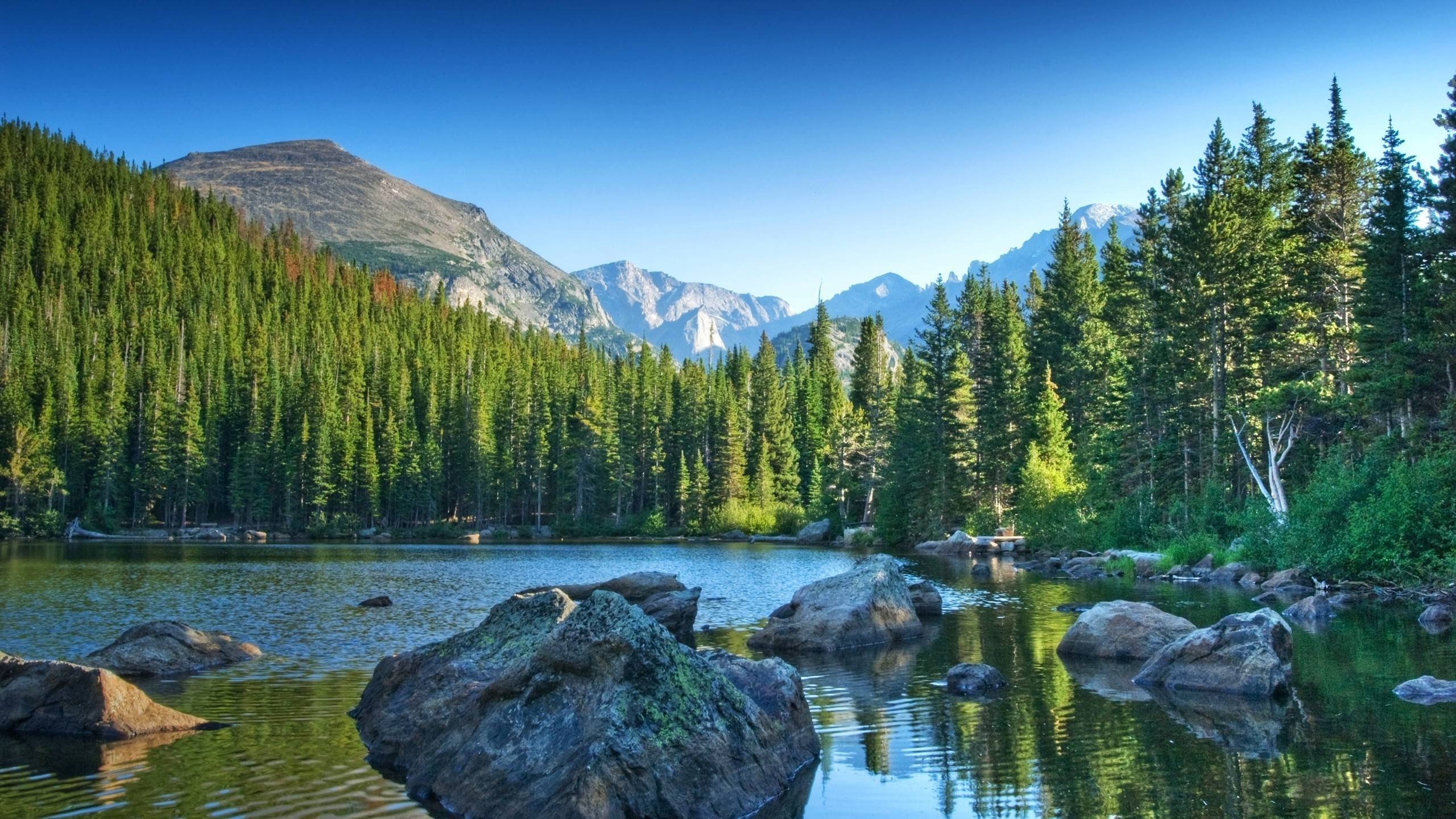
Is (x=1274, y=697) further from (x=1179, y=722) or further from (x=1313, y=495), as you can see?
(x=1313, y=495)

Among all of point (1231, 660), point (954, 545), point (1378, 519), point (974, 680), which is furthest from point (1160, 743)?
point (954, 545)

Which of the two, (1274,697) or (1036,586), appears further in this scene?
(1036,586)

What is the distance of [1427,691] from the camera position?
1459cm

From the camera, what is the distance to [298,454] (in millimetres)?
99312

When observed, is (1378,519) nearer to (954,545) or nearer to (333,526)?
(954,545)

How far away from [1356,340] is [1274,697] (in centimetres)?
→ 2637

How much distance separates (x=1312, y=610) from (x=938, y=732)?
16616 millimetres

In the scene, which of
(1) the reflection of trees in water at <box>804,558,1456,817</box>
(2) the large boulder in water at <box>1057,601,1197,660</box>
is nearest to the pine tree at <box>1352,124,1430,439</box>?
(1) the reflection of trees in water at <box>804,558,1456,817</box>

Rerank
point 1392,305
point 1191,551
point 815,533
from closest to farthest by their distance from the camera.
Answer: point 1392,305
point 1191,551
point 815,533

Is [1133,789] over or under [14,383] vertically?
under

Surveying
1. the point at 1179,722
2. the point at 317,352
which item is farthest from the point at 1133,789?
the point at 317,352

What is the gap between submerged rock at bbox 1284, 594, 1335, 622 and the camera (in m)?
24.3

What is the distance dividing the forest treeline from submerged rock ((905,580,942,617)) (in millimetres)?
13530

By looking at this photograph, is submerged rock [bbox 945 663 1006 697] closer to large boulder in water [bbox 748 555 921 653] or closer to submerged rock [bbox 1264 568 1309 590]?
large boulder in water [bbox 748 555 921 653]
